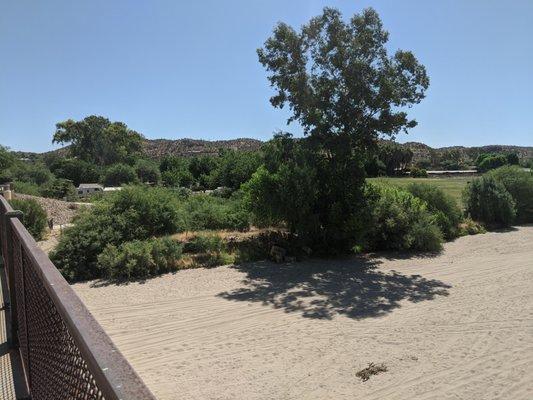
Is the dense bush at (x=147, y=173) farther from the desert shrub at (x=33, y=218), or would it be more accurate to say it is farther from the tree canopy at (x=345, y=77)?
the tree canopy at (x=345, y=77)

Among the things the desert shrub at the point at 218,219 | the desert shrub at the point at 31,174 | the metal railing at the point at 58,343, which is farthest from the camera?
the desert shrub at the point at 31,174

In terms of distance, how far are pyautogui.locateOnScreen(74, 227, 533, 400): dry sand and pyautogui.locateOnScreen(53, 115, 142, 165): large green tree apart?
97.2m

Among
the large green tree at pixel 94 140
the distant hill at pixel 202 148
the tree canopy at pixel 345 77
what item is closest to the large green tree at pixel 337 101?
the tree canopy at pixel 345 77

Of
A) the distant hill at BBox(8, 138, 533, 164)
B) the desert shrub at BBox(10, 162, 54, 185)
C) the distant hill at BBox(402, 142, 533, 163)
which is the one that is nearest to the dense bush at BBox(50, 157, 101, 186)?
the desert shrub at BBox(10, 162, 54, 185)

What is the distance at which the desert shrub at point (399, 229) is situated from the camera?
809 inches

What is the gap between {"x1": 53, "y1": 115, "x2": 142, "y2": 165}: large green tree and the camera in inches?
4259

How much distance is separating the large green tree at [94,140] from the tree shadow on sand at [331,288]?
95.8m

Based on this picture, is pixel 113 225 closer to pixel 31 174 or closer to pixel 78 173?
pixel 31 174

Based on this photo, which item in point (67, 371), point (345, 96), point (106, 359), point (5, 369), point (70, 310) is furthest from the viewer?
point (345, 96)

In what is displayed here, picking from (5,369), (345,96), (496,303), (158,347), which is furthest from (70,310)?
(345,96)

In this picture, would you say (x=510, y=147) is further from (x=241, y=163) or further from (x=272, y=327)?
(x=272, y=327)

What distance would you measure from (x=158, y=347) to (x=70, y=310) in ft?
28.9

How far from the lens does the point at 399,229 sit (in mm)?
20750

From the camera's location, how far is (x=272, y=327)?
11.4 metres
